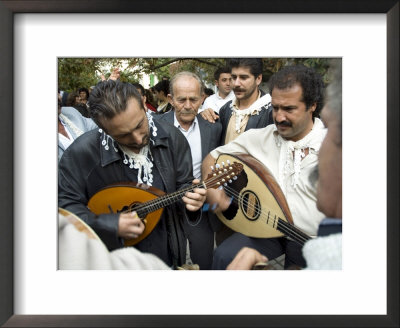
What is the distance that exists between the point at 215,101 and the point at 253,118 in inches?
11.5

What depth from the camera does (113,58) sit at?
3074 mm

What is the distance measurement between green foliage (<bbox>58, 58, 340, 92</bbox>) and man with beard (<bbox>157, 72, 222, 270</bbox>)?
0.18 meters

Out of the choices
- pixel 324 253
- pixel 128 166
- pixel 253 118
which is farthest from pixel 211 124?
pixel 324 253

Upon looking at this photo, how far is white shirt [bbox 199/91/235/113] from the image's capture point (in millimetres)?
3203

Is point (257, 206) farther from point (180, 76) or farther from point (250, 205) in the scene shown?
point (180, 76)

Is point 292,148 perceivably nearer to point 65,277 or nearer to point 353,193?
point 353,193

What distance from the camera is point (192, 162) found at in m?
3.22

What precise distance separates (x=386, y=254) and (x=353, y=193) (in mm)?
443

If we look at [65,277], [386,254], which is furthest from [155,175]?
[386,254]

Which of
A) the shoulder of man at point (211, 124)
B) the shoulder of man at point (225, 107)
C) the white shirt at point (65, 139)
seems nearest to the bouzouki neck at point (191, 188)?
the shoulder of man at point (211, 124)

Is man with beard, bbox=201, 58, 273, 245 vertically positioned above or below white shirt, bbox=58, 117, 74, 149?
above

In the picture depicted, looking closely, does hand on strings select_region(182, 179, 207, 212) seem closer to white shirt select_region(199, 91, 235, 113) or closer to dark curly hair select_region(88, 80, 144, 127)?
white shirt select_region(199, 91, 235, 113)

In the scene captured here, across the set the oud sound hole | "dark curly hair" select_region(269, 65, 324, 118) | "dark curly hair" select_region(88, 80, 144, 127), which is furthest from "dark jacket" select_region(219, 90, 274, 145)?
"dark curly hair" select_region(88, 80, 144, 127)
